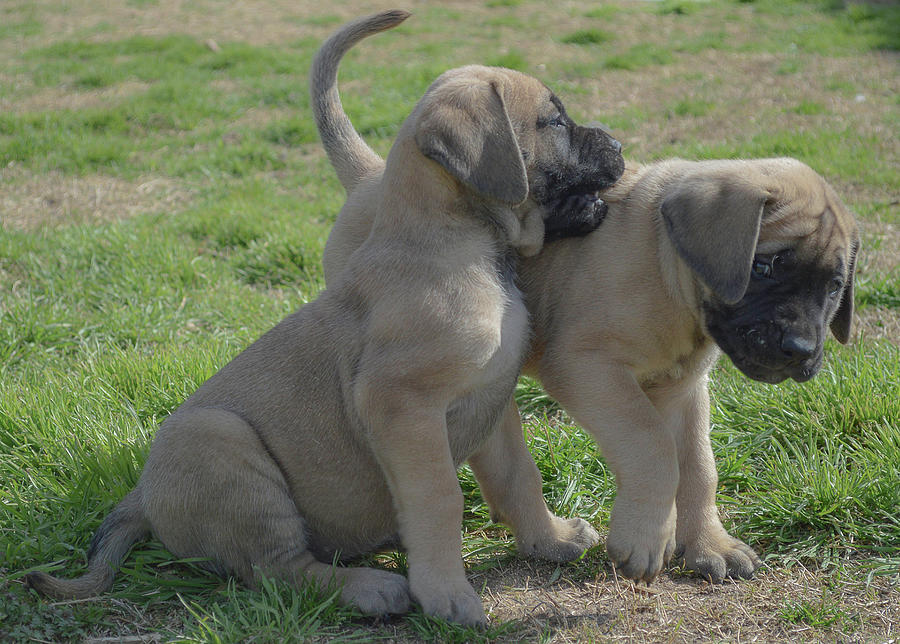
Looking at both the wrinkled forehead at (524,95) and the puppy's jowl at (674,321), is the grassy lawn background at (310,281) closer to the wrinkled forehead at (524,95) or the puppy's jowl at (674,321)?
the puppy's jowl at (674,321)

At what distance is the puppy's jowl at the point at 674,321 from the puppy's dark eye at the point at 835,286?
0.01 m

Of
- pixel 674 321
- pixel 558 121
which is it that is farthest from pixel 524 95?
pixel 674 321

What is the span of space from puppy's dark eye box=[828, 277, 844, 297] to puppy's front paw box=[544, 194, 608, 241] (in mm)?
930

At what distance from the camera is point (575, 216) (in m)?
3.79

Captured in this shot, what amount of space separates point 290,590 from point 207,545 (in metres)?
0.40

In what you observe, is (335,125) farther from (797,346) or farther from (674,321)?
(797,346)

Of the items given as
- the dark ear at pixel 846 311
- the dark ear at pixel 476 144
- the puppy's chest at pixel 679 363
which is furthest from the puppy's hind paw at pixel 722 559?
the dark ear at pixel 476 144

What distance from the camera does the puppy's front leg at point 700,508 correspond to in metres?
3.75

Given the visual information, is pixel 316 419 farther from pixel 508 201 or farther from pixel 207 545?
pixel 508 201

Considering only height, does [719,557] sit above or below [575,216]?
below

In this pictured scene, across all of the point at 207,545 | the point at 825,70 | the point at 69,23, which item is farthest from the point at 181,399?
the point at 69,23

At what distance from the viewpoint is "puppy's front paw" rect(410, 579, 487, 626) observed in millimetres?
3299

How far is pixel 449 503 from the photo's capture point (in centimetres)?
330

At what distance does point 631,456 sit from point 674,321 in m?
0.57
